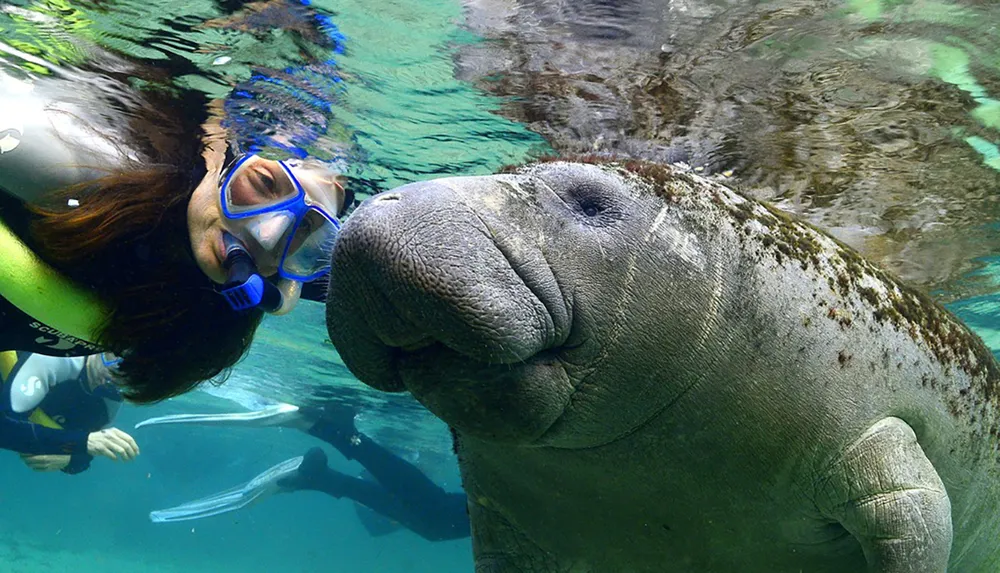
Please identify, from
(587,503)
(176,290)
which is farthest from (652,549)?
(176,290)

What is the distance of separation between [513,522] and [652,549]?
581 mm

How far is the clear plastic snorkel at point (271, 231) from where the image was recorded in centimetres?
380

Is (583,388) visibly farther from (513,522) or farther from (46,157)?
(46,157)

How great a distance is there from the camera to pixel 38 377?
12.1 metres

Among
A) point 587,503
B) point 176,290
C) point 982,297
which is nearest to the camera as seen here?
point 587,503

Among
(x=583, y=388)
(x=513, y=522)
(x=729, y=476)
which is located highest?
(x=583, y=388)

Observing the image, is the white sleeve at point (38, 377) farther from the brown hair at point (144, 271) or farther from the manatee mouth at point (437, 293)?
the manatee mouth at point (437, 293)

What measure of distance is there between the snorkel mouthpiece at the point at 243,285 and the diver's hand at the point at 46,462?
28.3ft

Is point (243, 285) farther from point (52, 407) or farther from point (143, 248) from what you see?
point (52, 407)

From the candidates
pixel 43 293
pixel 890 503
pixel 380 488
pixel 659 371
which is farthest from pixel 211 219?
pixel 380 488

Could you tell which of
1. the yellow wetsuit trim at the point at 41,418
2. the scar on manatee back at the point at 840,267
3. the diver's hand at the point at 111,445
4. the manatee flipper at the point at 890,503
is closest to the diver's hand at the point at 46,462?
the diver's hand at the point at 111,445

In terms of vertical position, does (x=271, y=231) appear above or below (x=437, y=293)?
below

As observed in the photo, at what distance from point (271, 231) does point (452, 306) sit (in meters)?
2.60

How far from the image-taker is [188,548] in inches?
3383
